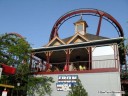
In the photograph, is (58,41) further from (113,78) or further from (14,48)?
(113,78)

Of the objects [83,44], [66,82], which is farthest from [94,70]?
[83,44]

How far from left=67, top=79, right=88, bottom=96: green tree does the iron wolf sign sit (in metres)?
0.51

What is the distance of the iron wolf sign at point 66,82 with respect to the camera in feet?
68.8

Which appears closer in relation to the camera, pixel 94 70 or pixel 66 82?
pixel 94 70

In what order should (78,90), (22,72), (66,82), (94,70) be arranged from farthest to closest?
(22,72) → (66,82) → (94,70) → (78,90)

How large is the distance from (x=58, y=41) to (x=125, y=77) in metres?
9.15

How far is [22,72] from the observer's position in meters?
22.7

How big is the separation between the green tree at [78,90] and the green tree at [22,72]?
9.21 ft

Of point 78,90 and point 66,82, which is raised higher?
point 66,82

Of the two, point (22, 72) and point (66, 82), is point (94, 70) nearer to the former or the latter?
point (66, 82)

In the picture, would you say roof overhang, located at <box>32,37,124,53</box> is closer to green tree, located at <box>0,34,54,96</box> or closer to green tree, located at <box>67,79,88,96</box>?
green tree, located at <box>0,34,54,96</box>

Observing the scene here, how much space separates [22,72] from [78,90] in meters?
6.62

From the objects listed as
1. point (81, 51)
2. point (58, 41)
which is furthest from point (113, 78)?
point (58, 41)

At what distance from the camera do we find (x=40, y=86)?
22516 mm
